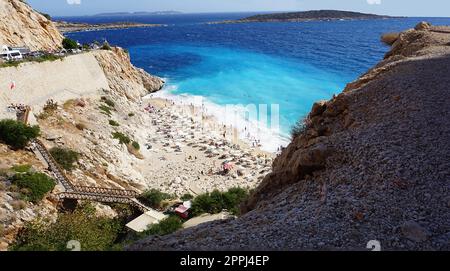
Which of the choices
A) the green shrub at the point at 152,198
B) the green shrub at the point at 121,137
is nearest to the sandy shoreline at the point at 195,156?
the green shrub at the point at 121,137

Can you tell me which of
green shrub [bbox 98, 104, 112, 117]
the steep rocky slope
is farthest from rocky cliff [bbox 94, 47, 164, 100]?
the steep rocky slope

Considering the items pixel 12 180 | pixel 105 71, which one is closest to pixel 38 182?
pixel 12 180

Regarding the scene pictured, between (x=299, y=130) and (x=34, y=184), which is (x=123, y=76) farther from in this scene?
(x=299, y=130)

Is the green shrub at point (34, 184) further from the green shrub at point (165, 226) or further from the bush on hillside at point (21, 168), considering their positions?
the green shrub at point (165, 226)

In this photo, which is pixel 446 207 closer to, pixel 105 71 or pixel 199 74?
pixel 105 71

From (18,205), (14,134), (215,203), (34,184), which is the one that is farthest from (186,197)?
(14,134)

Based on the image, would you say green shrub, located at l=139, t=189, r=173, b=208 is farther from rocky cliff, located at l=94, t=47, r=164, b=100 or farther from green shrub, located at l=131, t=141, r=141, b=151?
rocky cliff, located at l=94, t=47, r=164, b=100
